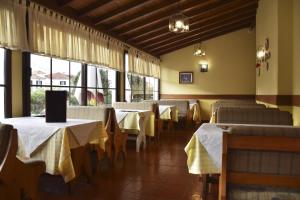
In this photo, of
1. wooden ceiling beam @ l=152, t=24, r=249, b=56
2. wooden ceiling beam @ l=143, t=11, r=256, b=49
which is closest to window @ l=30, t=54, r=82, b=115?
wooden ceiling beam @ l=143, t=11, r=256, b=49

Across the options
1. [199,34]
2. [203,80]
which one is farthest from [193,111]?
[199,34]

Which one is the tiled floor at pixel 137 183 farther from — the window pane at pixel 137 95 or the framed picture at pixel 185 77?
the framed picture at pixel 185 77

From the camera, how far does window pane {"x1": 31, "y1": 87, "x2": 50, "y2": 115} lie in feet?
15.0

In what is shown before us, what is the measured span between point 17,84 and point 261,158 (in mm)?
3568

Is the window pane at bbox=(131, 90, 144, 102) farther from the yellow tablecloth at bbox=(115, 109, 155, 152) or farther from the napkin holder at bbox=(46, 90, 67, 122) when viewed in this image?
the napkin holder at bbox=(46, 90, 67, 122)

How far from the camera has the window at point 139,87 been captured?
28.5 feet

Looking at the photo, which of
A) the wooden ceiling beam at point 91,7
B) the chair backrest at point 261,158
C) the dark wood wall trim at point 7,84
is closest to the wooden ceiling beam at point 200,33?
the wooden ceiling beam at point 91,7

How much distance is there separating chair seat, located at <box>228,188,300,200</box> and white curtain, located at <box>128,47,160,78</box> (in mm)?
6532

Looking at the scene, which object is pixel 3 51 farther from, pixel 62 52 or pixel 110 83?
pixel 110 83

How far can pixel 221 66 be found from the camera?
35.9 feet

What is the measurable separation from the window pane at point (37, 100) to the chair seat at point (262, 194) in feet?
11.9

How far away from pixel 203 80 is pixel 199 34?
6.22 feet

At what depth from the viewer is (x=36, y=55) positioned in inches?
180

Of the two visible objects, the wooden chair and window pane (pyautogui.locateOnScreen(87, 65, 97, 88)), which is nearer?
the wooden chair
